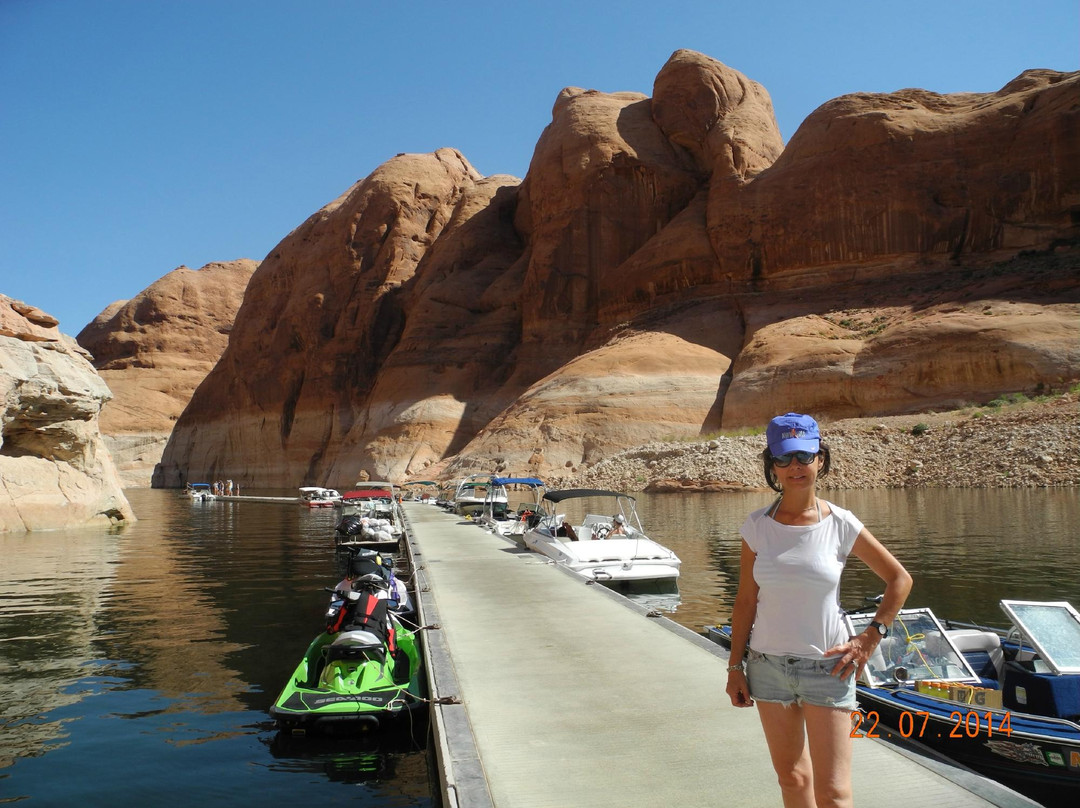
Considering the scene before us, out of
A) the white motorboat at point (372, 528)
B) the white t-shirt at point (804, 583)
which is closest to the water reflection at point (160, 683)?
the white motorboat at point (372, 528)

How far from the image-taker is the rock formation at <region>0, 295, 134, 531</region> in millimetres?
30312

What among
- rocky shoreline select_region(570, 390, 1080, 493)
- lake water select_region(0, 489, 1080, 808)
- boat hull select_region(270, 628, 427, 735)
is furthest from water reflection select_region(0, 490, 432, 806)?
rocky shoreline select_region(570, 390, 1080, 493)

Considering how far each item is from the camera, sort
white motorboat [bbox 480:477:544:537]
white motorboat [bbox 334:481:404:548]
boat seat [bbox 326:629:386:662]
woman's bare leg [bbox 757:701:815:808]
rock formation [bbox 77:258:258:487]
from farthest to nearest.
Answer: rock formation [bbox 77:258:258:487], white motorboat [bbox 334:481:404:548], white motorboat [bbox 480:477:544:537], boat seat [bbox 326:629:386:662], woman's bare leg [bbox 757:701:815:808]

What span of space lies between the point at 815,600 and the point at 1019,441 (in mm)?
49319

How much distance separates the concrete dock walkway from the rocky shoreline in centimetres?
3958

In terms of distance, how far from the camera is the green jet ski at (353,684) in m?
9.20

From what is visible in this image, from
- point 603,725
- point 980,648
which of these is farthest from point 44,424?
point 980,648

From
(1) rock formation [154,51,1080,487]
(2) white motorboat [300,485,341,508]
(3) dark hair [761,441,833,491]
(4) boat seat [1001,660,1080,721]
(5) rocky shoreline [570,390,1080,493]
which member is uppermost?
(1) rock formation [154,51,1080,487]

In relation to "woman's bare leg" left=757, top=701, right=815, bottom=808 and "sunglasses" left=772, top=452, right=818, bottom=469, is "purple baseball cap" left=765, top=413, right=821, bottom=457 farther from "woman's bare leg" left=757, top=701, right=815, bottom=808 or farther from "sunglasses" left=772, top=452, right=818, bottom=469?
"woman's bare leg" left=757, top=701, right=815, bottom=808

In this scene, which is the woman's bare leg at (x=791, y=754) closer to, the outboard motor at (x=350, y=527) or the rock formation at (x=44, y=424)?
the outboard motor at (x=350, y=527)

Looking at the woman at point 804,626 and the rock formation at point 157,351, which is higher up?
the rock formation at point 157,351

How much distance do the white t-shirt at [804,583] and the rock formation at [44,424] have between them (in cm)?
3054

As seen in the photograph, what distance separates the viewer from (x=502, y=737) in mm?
7348

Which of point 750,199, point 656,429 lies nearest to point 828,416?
point 656,429
